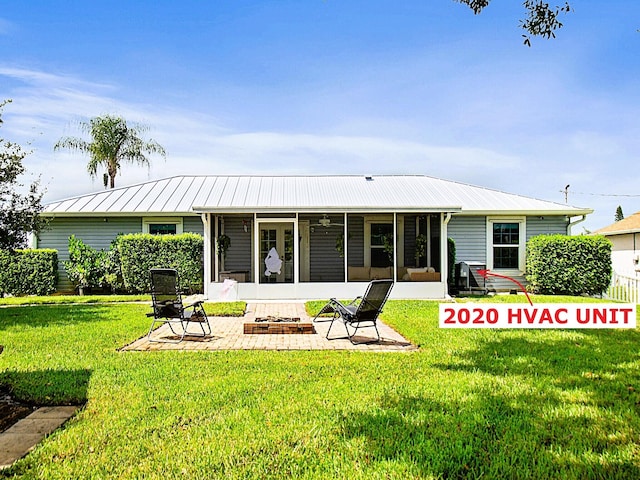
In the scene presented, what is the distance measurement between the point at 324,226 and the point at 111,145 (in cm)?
1632

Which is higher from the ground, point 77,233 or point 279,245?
point 77,233

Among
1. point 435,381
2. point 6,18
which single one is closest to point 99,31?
point 6,18

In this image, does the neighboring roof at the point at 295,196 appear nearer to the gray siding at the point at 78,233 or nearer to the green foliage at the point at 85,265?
the gray siding at the point at 78,233

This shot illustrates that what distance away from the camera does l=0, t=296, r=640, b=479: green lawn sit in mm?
3418

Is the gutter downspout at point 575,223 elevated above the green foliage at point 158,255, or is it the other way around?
the gutter downspout at point 575,223

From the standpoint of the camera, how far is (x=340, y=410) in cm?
450

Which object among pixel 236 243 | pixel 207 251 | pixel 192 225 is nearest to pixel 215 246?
pixel 192 225

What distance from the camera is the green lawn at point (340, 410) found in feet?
11.2

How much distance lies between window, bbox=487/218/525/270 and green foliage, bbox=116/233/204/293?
9814 mm

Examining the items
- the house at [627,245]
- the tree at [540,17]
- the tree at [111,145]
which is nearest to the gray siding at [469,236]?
the house at [627,245]

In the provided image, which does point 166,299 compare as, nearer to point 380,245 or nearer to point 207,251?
point 207,251

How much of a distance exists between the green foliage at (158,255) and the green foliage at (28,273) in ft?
7.86

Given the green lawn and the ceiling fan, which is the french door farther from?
the green lawn

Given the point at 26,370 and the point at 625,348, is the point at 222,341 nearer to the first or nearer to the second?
the point at 26,370
